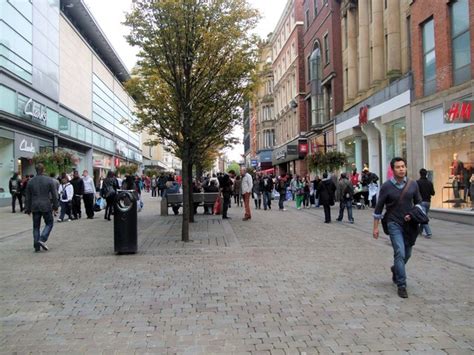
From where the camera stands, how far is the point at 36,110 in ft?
94.9

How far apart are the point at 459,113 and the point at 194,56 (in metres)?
8.29

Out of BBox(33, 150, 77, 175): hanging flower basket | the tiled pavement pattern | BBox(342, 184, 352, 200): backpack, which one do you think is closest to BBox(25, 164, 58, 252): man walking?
the tiled pavement pattern

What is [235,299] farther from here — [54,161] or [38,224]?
[54,161]

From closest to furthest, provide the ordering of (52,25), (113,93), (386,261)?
(386,261), (52,25), (113,93)

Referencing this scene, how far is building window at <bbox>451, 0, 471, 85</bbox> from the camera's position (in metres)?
14.7

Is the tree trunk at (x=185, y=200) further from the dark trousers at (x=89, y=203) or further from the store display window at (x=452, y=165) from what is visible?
the store display window at (x=452, y=165)

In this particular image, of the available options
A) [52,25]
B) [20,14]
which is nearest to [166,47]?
[20,14]

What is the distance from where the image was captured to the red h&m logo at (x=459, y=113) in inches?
543

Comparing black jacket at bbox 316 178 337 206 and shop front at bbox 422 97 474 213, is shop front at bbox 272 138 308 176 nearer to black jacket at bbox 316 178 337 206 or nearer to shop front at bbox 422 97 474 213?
shop front at bbox 422 97 474 213

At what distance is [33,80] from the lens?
95.5 feet

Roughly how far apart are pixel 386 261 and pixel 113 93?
5439cm

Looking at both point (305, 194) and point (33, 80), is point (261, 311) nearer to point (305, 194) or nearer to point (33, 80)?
point (305, 194)

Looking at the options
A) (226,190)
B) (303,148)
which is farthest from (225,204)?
(303,148)

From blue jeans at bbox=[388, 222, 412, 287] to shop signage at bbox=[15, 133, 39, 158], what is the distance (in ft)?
81.0
